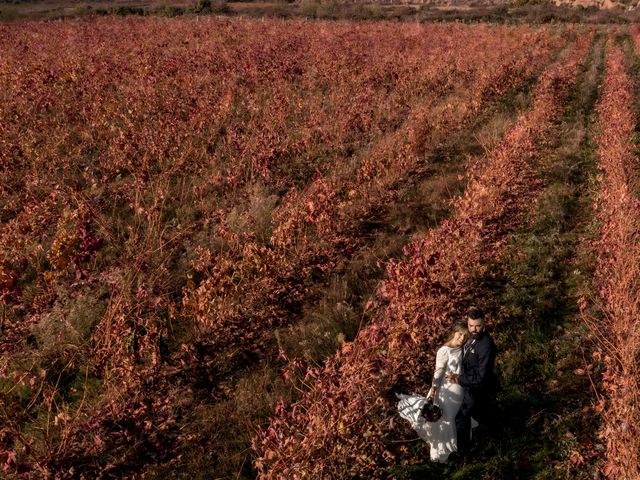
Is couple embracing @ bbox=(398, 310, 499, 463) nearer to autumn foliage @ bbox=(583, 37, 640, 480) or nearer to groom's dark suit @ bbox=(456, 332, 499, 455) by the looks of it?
groom's dark suit @ bbox=(456, 332, 499, 455)

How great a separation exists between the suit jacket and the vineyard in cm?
54

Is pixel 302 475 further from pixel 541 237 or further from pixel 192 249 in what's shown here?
pixel 541 237

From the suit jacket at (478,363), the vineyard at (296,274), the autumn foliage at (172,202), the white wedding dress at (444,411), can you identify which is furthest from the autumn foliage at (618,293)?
the autumn foliage at (172,202)

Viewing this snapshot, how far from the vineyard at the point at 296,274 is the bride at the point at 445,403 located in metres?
0.16

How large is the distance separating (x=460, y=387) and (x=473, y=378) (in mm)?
153

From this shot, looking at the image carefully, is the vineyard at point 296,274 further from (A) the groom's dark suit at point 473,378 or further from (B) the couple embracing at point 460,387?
(A) the groom's dark suit at point 473,378

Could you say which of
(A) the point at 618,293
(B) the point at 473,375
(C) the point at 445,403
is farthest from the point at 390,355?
(A) the point at 618,293

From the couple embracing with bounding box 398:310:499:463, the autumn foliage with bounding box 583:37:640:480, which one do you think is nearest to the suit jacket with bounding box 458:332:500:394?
the couple embracing with bounding box 398:310:499:463

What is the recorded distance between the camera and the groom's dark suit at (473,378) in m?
3.99

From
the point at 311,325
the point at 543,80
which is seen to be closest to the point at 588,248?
the point at 311,325

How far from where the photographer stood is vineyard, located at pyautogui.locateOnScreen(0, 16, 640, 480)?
3.91 m

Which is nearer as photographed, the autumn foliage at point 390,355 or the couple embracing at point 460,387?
the autumn foliage at point 390,355

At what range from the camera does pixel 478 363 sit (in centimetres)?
400

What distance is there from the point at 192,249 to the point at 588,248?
6081 millimetres
